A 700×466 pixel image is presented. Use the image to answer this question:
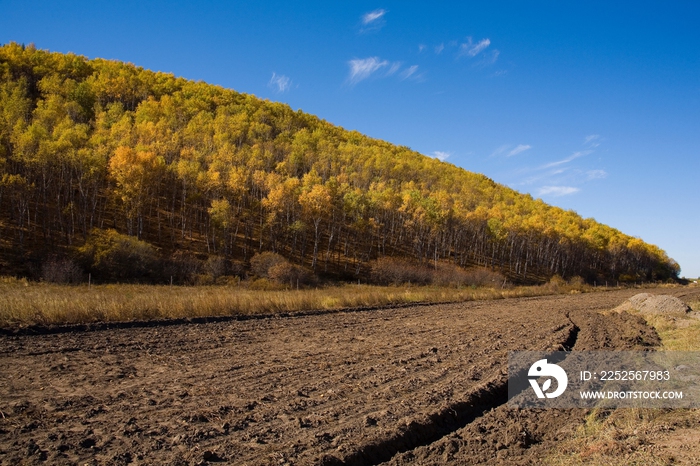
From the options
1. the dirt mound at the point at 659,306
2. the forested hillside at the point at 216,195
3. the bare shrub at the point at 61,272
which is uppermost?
the forested hillside at the point at 216,195

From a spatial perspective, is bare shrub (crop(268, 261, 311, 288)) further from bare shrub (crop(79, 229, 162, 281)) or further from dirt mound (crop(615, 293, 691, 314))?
dirt mound (crop(615, 293, 691, 314))

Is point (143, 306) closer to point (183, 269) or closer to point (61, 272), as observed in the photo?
point (61, 272)

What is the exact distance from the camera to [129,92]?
104m

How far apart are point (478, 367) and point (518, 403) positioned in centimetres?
199

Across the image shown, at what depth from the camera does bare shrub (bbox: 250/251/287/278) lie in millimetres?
42781

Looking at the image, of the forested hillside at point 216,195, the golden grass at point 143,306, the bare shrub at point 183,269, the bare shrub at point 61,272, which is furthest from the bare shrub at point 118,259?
the golden grass at point 143,306

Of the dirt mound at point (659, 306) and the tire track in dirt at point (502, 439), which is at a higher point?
the dirt mound at point (659, 306)

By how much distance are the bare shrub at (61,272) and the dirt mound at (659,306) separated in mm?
36004

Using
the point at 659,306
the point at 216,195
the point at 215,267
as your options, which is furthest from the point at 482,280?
the point at 216,195

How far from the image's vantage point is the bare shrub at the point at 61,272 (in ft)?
101

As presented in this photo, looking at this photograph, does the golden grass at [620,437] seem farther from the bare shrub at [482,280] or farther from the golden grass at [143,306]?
the bare shrub at [482,280]

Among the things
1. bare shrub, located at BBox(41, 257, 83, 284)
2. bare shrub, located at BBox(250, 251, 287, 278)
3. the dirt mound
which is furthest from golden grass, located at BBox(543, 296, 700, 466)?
bare shrub, located at BBox(250, 251, 287, 278)

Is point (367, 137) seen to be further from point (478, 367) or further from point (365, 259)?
point (478, 367)

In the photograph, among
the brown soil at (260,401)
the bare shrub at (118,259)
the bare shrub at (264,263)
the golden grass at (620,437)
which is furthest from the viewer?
the bare shrub at (264,263)
